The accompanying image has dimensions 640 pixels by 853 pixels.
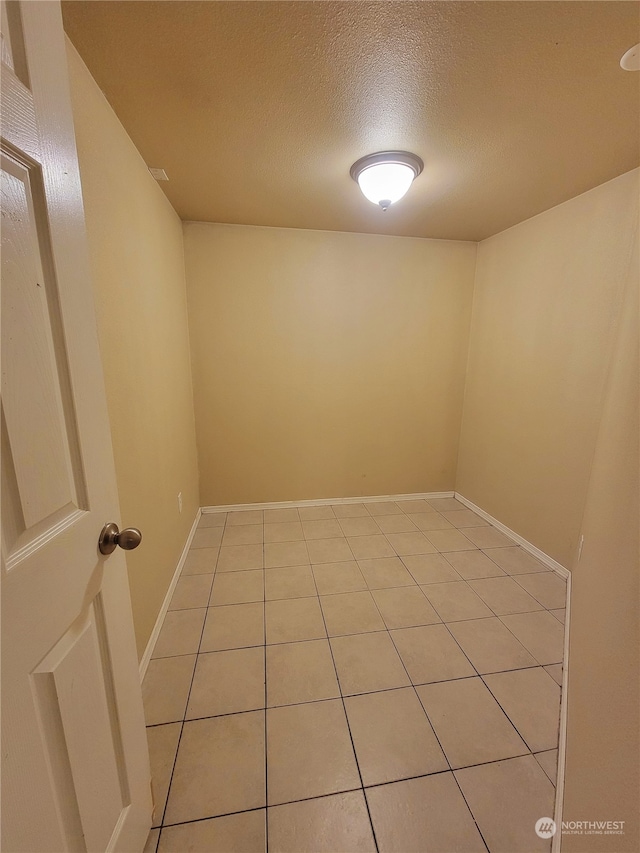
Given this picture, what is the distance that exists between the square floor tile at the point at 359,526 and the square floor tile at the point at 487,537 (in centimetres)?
62

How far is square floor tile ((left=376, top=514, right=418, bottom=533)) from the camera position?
273 centimetres

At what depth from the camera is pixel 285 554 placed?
2.38m

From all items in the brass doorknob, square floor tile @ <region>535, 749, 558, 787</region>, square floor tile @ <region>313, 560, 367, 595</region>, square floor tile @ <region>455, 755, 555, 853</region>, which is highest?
the brass doorknob

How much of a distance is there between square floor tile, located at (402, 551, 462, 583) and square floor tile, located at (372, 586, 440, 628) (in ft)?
0.47

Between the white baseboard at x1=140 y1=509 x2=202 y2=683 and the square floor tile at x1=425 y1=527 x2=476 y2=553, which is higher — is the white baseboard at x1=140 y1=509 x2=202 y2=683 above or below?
above

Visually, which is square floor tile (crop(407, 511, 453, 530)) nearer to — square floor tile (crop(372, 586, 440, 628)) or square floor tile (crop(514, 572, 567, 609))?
square floor tile (crop(514, 572, 567, 609))

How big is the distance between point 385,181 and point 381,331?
1.29 m

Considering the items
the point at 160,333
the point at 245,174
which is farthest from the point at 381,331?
the point at 160,333

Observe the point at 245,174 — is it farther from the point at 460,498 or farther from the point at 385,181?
the point at 460,498

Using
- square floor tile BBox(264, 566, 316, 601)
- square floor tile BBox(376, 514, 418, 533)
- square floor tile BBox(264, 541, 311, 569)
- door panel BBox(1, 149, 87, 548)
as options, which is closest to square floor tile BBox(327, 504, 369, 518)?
square floor tile BBox(376, 514, 418, 533)

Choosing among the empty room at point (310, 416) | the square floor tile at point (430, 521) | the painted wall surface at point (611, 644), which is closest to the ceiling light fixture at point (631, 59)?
the empty room at point (310, 416)

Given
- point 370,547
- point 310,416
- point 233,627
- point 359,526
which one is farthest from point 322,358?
point 233,627

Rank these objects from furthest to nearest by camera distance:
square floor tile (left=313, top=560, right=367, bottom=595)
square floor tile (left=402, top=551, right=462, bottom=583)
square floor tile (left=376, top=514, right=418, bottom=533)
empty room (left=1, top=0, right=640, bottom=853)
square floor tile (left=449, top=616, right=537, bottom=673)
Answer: square floor tile (left=376, top=514, right=418, bottom=533), square floor tile (left=402, top=551, right=462, bottom=583), square floor tile (left=313, top=560, right=367, bottom=595), square floor tile (left=449, top=616, right=537, bottom=673), empty room (left=1, top=0, right=640, bottom=853)

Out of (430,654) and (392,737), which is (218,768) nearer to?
(392,737)
